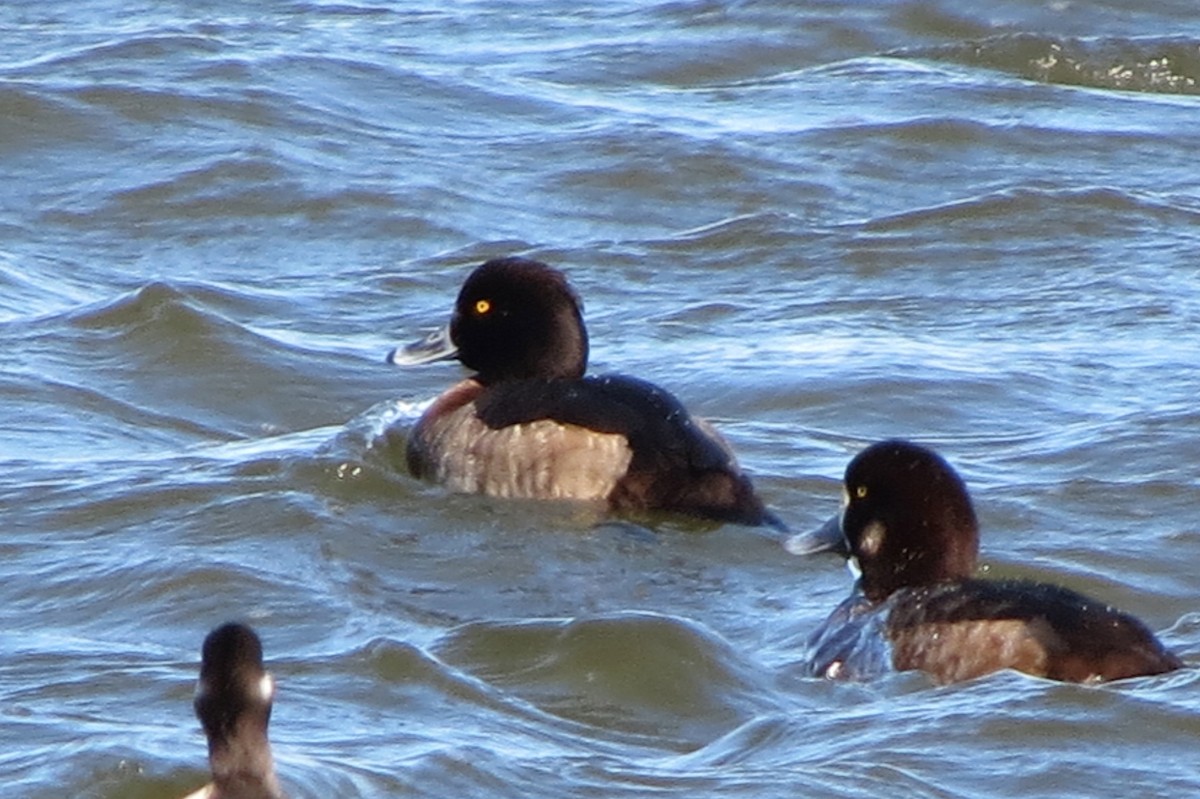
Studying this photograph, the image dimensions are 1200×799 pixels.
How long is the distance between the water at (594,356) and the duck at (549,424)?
14cm

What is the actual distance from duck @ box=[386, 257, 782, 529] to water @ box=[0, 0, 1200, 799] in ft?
0.45

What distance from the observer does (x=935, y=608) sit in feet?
28.5

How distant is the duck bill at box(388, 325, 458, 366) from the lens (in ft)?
38.9

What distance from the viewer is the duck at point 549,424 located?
34.7ft

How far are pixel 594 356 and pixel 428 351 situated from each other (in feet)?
3.49

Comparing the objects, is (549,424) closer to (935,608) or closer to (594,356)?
(594,356)

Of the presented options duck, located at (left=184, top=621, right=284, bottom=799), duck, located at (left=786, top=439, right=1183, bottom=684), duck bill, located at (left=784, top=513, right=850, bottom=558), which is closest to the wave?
duck bill, located at (left=784, top=513, right=850, bottom=558)

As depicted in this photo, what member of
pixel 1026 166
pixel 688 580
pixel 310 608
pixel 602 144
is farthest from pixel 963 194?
pixel 310 608

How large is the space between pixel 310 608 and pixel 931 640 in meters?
1.91

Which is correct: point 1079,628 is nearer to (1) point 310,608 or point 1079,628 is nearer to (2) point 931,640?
(2) point 931,640

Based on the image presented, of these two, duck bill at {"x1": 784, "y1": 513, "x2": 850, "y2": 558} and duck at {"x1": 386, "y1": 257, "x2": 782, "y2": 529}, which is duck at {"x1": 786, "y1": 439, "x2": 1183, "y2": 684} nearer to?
duck bill at {"x1": 784, "y1": 513, "x2": 850, "y2": 558}

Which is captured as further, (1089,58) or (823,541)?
(1089,58)

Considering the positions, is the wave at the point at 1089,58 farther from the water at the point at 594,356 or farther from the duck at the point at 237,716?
the duck at the point at 237,716

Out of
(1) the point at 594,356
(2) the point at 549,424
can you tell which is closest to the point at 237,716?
(2) the point at 549,424
